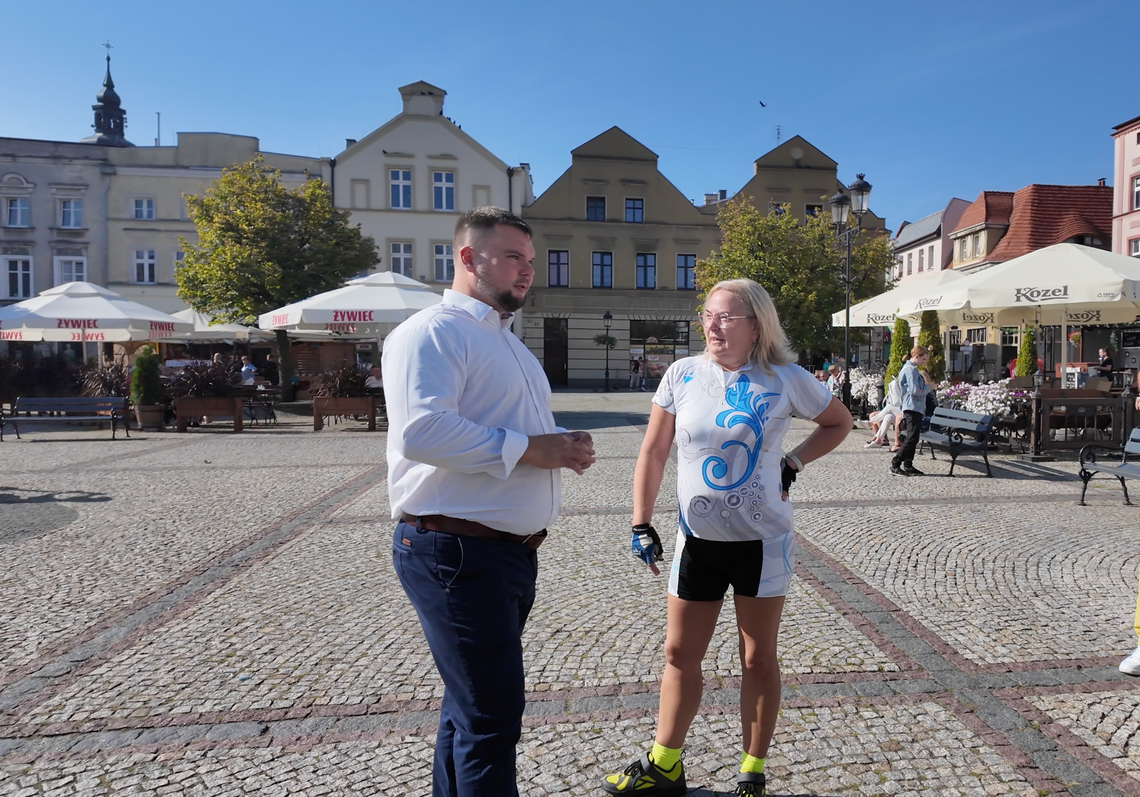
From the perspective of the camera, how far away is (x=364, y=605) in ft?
14.7

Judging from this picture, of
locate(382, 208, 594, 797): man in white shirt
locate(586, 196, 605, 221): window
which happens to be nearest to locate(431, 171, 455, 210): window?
locate(586, 196, 605, 221): window

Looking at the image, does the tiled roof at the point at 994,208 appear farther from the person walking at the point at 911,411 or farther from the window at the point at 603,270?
the person walking at the point at 911,411

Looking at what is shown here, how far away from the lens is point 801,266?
24.4 metres

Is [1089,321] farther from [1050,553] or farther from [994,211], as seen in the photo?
[994,211]

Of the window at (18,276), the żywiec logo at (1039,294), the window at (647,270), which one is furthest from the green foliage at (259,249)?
the żywiec logo at (1039,294)

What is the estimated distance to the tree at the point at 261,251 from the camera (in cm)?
2130

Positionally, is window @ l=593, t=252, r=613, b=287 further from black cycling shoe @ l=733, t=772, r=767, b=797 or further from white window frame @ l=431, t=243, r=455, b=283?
black cycling shoe @ l=733, t=772, r=767, b=797

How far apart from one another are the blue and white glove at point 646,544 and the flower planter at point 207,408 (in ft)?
44.9

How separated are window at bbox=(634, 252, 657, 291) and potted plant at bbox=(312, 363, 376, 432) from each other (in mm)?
22029

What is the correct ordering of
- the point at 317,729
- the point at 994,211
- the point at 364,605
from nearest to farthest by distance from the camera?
the point at 317,729 < the point at 364,605 < the point at 994,211

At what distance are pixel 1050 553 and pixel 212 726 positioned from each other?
541 centimetres

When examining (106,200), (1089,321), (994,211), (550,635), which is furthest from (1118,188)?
(106,200)

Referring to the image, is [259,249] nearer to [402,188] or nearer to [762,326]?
[402,188]

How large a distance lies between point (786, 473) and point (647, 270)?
112ft
